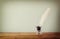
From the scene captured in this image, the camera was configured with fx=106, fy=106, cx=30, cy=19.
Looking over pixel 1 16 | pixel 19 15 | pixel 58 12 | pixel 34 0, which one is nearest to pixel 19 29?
pixel 19 15

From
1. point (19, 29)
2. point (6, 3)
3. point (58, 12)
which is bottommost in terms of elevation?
point (19, 29)

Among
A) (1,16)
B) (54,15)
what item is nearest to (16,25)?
(1,16)

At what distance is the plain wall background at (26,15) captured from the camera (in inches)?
57.9

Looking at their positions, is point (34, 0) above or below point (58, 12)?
above

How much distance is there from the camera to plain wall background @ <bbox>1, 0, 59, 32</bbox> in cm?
147

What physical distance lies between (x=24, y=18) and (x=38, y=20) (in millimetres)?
199

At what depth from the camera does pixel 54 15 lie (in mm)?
1506

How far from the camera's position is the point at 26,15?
149cm

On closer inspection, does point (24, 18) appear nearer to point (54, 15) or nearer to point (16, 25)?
point (16, 25)

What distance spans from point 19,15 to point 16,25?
146 mm

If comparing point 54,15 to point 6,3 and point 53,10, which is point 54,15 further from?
point 6,3

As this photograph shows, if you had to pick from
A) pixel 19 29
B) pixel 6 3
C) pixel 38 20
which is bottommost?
pixel 19 29

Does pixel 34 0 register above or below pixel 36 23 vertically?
Result: above

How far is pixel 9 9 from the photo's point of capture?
57.9 inches
